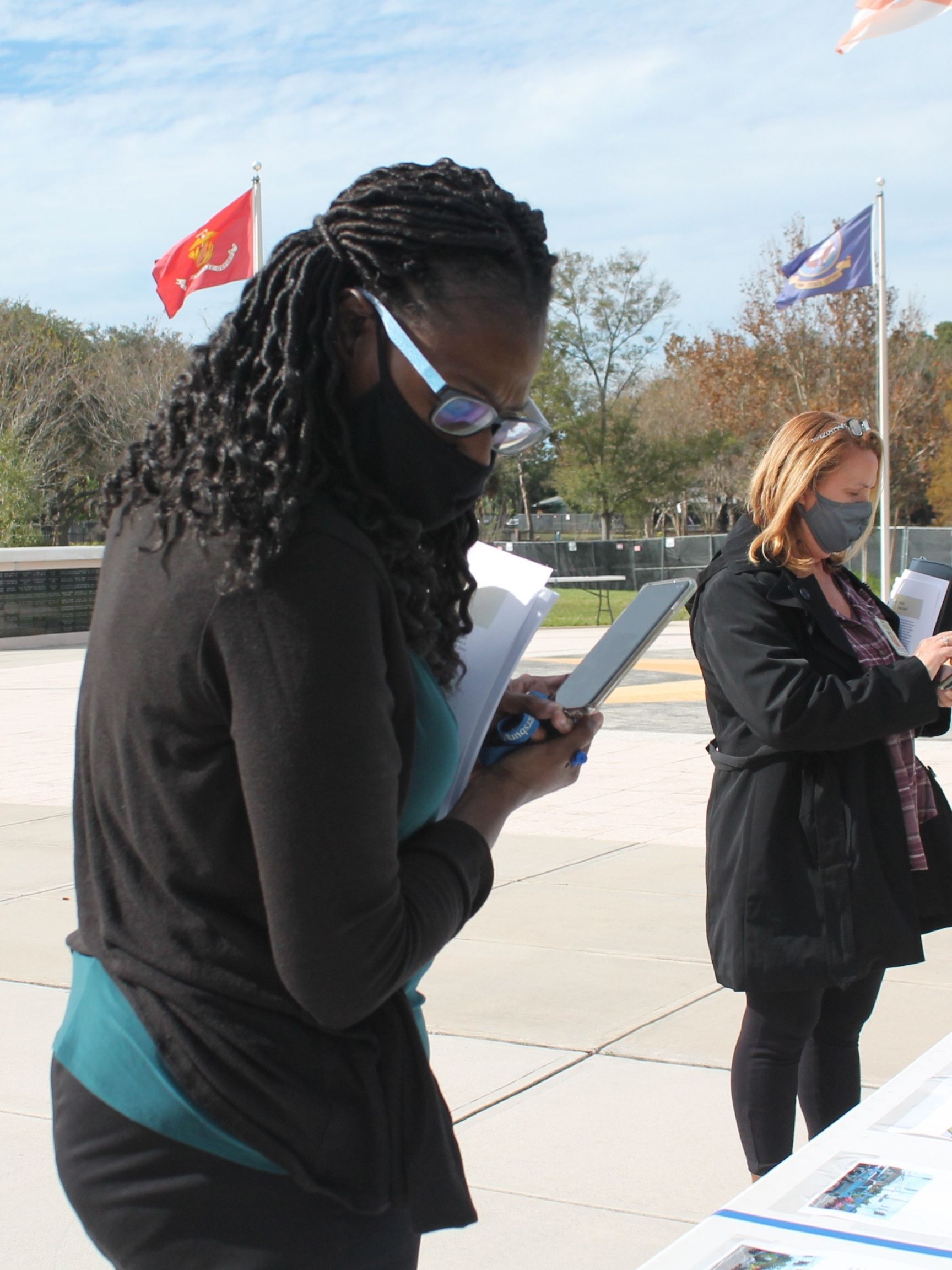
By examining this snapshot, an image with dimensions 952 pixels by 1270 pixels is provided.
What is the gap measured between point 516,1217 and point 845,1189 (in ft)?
5.90

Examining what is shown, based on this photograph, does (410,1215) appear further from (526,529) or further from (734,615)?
(526,529)

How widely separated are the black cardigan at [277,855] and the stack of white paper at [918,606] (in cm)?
229

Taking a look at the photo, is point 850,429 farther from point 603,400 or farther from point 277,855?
point 603,400

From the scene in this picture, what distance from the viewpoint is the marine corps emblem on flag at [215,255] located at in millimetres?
17469

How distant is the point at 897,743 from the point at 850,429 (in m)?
0.75

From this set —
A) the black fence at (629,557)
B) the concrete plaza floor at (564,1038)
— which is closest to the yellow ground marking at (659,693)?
the concrete plaza floor at (564,1038)

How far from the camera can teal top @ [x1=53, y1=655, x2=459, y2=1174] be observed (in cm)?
131

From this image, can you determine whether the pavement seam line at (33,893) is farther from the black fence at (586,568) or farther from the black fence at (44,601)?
the black fence at (44,601)

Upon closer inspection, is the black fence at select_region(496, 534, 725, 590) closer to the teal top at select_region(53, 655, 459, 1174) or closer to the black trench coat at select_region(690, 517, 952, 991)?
the black trench coat at select_region(690, 517, 952, 991)

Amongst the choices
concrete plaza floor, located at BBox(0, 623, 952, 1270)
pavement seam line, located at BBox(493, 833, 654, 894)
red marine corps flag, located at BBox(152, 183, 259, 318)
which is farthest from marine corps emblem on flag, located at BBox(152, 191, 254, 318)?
pavement seam line, located at BBox(493, 833, 654, 894)

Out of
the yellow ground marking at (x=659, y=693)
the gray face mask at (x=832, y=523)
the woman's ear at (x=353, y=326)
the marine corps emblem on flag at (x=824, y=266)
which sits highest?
the marine corps emblem on flag at (x=824, y=266)

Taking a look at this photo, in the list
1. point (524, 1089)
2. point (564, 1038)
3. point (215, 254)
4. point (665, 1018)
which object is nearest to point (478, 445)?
point (524, 1089)

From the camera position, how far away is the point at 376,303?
1.33 meters

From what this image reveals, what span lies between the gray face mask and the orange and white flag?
24.2ft
